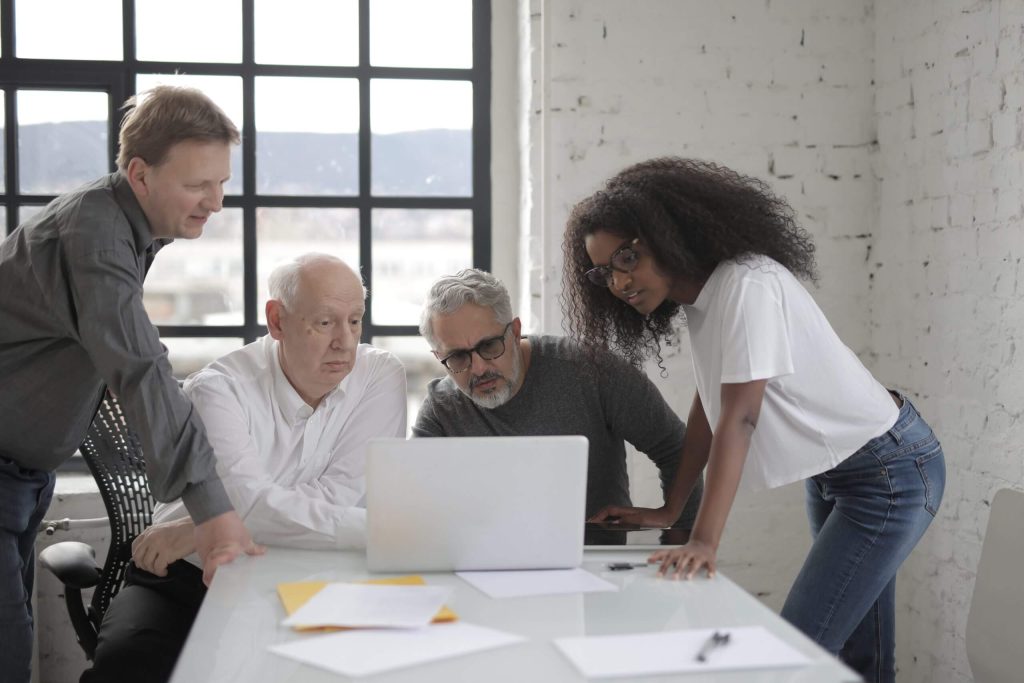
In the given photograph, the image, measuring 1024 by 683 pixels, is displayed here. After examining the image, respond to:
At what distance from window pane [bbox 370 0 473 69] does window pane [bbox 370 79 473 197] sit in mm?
74

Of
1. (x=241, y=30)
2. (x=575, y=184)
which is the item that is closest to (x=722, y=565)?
(x=575, y=184)

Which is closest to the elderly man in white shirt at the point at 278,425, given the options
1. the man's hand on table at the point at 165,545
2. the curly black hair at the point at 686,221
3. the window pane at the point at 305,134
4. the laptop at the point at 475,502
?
the man's hand on table at the point at 165,545

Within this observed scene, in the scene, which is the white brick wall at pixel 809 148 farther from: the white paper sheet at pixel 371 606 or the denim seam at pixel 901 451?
the white paper sheet at pixel 371 606

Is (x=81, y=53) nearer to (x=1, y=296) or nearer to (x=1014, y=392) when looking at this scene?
(x=1, y=296)

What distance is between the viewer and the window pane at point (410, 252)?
355 centimetres

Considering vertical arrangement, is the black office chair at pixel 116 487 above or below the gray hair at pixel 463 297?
below

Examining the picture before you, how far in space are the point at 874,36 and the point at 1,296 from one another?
265cm

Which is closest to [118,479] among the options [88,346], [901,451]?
[88,346]

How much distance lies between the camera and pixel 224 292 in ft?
11.5

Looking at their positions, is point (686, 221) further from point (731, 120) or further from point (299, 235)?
point (299, 235)

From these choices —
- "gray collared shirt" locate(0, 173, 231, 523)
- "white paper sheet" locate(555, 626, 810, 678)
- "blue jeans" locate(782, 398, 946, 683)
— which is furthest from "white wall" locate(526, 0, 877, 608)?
"white paper sheet" locate(555, 626, 810, 678)

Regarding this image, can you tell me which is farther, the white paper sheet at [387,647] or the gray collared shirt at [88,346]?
the gray collared shirt at [88,346]

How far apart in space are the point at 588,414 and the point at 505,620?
1.11 m

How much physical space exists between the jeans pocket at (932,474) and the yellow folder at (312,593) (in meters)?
1.03
